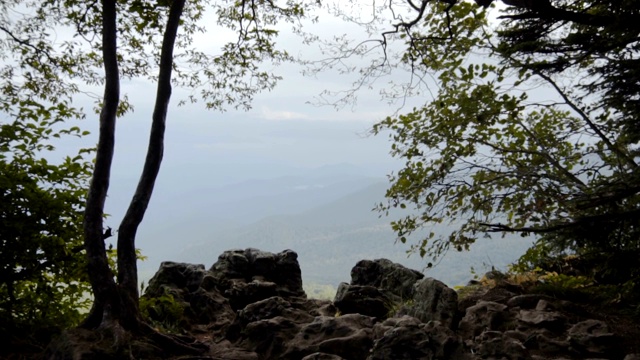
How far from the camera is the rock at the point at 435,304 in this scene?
7.50 meters

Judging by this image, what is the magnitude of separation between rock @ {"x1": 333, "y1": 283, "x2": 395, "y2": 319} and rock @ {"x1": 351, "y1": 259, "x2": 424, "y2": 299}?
1011mm

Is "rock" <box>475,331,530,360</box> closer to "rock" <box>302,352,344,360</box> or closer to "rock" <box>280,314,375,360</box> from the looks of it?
"rock" <box>280,314,375,360</box>

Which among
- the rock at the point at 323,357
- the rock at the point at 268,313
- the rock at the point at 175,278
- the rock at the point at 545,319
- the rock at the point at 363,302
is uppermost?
the rock at the point at 175,278

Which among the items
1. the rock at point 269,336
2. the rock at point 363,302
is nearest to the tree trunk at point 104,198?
the rock at point 269,336

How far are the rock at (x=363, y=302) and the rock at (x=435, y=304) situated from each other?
1567mm

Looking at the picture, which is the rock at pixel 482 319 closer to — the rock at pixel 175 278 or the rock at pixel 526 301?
the rock at pixel 526 301

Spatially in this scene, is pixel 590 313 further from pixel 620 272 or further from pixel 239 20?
pixel 239 20

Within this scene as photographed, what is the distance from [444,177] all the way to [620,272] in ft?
9.85

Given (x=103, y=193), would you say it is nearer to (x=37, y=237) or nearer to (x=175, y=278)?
(x=37, y=237)

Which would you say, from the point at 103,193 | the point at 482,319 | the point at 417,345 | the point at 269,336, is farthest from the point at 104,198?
the point at 482,319

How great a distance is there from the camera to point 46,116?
23.2ft

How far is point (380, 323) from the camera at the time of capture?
7164 millimetres

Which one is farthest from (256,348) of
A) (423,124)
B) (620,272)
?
(620,272)

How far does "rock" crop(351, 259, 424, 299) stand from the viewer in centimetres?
1105
